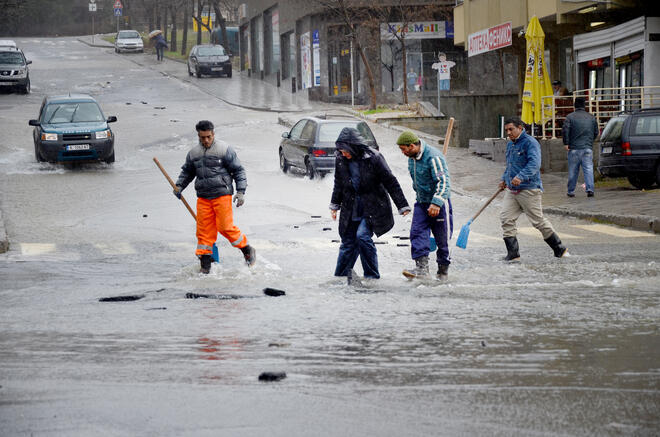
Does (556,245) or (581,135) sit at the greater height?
(581,135)

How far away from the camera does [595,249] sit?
1317 centimetres

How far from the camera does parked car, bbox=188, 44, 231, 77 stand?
55425 mm

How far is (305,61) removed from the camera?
5253 centimetres

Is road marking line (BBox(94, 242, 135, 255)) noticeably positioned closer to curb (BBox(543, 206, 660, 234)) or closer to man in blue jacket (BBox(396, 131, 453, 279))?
man in blue jacket (BBox(396, 131, 453, 279))

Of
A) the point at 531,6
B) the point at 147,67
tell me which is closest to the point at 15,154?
the point at 531,6

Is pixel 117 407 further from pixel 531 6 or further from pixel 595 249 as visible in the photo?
pixel 531 6

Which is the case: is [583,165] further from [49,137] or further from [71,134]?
[49,137]

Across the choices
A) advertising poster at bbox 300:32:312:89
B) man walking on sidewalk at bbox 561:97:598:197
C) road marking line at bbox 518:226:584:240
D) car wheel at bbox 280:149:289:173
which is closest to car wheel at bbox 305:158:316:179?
car wheel at bbox 280:149:289:173

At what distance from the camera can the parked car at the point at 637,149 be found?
19.2 m

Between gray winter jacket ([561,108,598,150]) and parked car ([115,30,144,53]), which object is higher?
parked car ([115,30,144,53])

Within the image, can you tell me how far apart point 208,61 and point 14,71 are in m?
13.9

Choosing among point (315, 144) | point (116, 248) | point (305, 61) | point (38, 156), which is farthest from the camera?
point (305, 61)

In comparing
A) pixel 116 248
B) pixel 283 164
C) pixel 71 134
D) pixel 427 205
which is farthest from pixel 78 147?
pixel 427 205

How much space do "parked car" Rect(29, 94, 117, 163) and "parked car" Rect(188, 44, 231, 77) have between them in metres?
29.9
